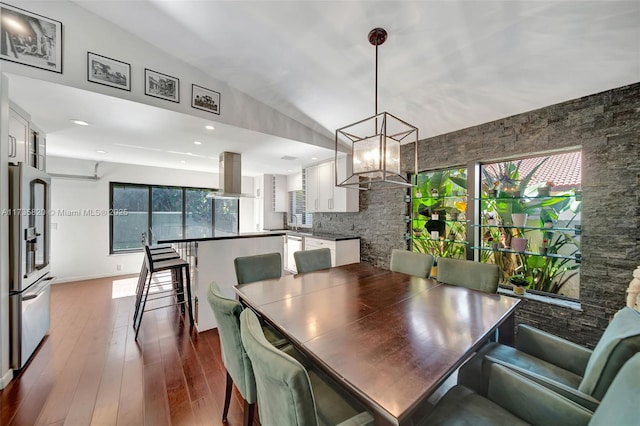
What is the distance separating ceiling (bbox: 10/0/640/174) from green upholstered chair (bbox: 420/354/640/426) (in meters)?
2.11

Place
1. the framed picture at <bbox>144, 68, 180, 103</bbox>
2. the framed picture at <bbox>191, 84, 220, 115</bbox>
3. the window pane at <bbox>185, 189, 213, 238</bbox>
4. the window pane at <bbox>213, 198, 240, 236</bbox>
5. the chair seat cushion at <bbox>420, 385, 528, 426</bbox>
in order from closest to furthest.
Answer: the chair seat cushion at <bbox>420, 385, 528, 426</bbox>
the framed picture at <bbox>144, 68, 180, 103</bbox>
the framed picture at <bbox>191, 84, 220, 115</bbox>
the window pane at <bbox>185, 189, 213, 238</bbox>
the window pane at <bbox>213, 198, 240, 236</bbox>

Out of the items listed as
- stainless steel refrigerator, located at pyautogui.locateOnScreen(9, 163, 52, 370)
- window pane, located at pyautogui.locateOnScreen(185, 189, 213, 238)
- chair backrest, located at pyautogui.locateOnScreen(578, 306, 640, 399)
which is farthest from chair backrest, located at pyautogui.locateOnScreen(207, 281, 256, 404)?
window pane, located at pyautogui.locateOnScreen(185, 189, 213, 238)

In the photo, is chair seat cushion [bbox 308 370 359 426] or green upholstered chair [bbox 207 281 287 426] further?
green upholstered chair [bbox 207 281 287 426]

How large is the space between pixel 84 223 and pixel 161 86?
4.24 meters

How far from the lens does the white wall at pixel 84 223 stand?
15.1ft

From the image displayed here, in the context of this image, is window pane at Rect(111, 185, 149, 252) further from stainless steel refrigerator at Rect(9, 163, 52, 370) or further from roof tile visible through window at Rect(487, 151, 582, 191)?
roof tile visible through window at Rect(487, 151, 582, 191)

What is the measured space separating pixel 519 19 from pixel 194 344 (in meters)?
4.02

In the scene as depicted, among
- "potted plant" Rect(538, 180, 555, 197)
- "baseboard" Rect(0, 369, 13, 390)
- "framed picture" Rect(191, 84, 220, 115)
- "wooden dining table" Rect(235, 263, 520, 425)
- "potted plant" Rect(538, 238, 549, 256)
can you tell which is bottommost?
"baseboard" Rect(0, 369, 13, 390)

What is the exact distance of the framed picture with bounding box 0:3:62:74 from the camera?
1.77 meters

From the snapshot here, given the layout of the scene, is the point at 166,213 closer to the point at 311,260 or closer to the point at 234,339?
the point at 311,260

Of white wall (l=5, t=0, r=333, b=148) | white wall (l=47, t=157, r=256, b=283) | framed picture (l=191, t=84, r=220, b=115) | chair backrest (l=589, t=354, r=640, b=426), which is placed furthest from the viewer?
white wall (l=47, t=157, r=256, b=283)

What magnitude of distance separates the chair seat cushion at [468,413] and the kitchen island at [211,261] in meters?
2.51

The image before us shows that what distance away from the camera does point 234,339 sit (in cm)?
135

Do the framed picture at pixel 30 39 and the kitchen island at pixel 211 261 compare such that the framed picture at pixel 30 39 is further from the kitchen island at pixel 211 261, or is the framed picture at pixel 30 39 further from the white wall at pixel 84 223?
the white wall at pixel 84 223
